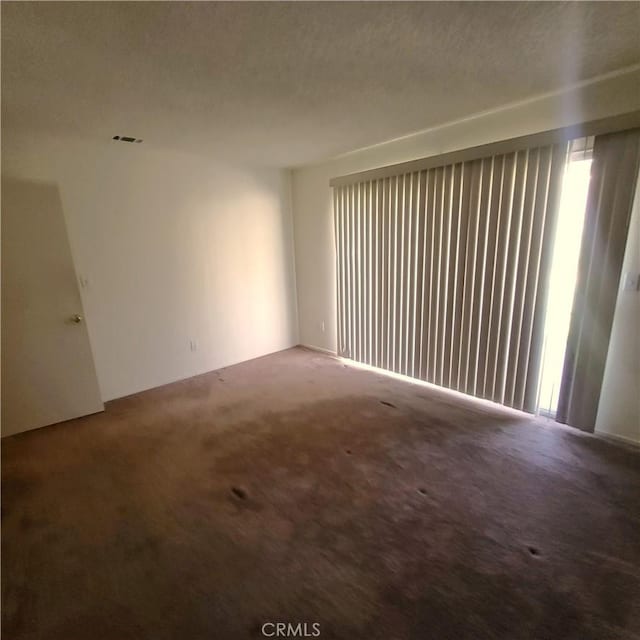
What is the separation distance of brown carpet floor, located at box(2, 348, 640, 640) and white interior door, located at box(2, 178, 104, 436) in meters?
0.24

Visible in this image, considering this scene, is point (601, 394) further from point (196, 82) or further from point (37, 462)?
point (37, 462)

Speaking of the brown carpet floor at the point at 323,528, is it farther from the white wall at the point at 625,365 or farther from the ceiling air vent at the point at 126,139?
the ceiling air vent at the point at 126,139

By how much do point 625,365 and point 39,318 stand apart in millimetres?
4452

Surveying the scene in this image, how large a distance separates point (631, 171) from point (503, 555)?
7.67ft

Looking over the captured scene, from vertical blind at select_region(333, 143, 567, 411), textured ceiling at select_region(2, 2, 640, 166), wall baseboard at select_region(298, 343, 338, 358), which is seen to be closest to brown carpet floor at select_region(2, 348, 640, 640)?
vertical blind at select_region(333, 143, 567, 411)

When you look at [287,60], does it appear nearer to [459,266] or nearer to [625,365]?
[459,266]

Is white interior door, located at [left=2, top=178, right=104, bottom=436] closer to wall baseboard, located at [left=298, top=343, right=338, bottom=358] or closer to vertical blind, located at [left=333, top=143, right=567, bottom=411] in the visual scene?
wall baseboard, located at [left=298, top=343, right=338, bottom=358]

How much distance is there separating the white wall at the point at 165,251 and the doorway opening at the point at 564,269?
3.07m

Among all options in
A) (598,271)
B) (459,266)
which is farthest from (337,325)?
(598,271)

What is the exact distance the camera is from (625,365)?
2.31m

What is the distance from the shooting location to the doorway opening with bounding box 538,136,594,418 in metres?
2.32

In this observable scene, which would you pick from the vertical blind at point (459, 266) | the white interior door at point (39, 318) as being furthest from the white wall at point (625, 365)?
the white interior door at point (39, 318)

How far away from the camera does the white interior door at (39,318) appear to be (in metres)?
2.64

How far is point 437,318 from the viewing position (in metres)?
3.19
